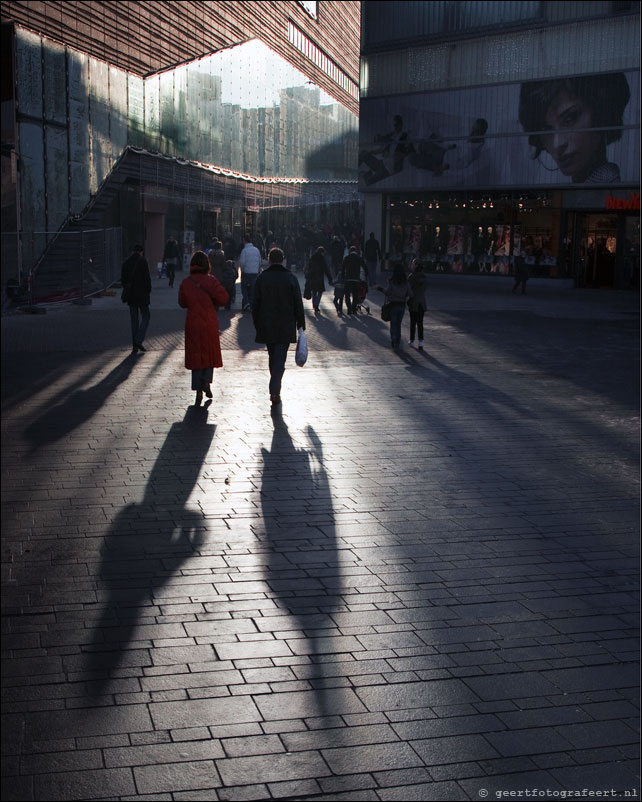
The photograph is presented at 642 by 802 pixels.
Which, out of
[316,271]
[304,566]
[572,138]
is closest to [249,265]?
[316,271]

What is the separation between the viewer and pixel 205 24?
133ft

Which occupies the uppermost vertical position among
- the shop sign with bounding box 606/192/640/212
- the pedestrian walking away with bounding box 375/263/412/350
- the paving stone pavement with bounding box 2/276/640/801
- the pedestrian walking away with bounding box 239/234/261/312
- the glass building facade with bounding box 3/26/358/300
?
the glass building facade with bounding box 3/26/358/300

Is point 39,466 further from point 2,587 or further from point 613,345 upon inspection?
point 613,345

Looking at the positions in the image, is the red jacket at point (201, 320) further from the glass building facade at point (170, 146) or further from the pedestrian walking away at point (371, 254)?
the pedestrian walking away at point (371, 254)

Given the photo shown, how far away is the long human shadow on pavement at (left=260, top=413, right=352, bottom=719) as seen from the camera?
4.42 metres

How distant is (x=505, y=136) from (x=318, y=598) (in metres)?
35.4

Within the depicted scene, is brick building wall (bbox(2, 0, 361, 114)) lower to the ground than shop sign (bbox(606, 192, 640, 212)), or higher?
higher

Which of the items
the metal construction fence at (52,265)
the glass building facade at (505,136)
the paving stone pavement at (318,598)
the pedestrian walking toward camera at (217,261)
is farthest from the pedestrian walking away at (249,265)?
the glass building facade at (505,136)

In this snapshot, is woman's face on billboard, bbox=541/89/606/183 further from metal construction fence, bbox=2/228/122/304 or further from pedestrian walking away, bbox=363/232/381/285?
metal construction fence, bbox=2/228/122/304

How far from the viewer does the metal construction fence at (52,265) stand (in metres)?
22.8

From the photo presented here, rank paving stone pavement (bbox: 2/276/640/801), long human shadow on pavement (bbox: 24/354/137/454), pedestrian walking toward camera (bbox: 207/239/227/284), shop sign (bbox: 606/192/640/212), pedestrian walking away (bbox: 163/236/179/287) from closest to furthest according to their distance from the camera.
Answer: paving stone pavement (bbox: 2/276/640/801) → long human shadow on pavement (bbox: 24/354/137/454) → pedestrian walking toward camera (bbox: 207/239/227/284) → pedestrian walking away (bbox: 163/236/179/287) → shop sign (bbox: 606/192/640/212)

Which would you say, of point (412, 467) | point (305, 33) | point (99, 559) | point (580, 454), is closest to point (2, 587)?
point (99, 559)

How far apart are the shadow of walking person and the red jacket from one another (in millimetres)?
2584

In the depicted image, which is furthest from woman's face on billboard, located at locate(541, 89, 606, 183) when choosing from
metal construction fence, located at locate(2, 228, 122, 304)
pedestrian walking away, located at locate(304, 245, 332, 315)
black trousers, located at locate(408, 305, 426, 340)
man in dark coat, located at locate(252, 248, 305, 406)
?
man in dark coat, located at locate(252, 248, 305, 406)
